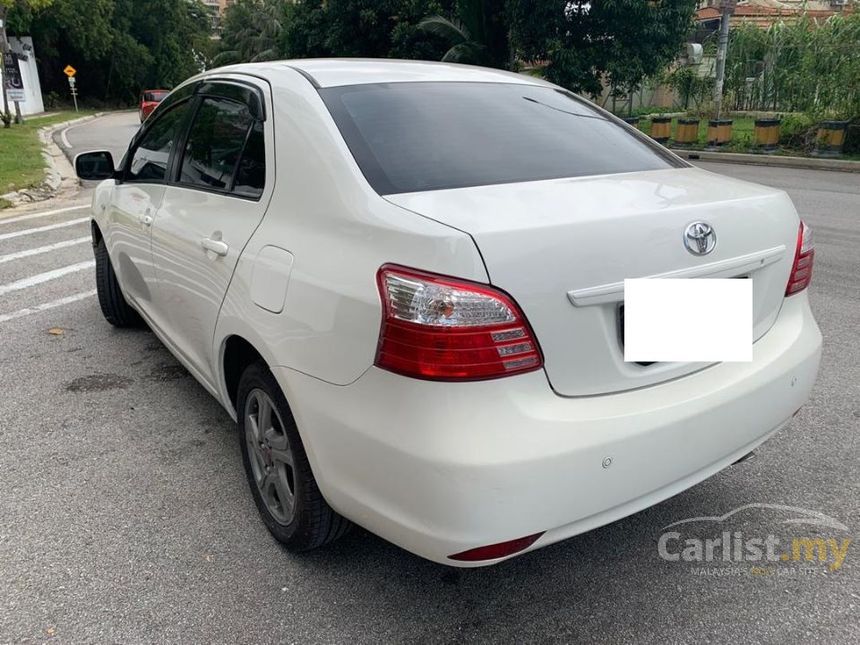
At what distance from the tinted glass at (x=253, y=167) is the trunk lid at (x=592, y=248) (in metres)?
0.74

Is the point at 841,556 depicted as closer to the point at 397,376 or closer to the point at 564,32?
the point at 397,376

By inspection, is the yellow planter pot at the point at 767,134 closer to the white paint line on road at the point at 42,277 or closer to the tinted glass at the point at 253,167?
the white paint line on road at the point at 42,277

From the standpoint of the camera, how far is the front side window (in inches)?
112

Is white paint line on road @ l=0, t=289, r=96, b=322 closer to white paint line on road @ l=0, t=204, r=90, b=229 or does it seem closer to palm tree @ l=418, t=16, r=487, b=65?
white paint line on road @ l=0, t=204, r=90, b=229

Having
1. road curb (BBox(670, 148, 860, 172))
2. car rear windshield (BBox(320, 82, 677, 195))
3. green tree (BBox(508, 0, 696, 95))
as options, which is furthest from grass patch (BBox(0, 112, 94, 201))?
road curb (BBox(670, 148, 860, 172))

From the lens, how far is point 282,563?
8.45 feet

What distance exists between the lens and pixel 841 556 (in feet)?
8.41

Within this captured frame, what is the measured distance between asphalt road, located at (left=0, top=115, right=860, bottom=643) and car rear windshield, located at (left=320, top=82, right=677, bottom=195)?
111 centimetres

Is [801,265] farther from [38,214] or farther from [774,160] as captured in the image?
[774,160]

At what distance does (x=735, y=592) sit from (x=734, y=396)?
27.7 inches

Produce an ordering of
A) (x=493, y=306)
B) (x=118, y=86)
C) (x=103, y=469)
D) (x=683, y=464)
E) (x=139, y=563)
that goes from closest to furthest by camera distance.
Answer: (x=493, y=306), (x=683, y=464), (x=139, y=563), (x=103, y=469), (x=118, y=86)

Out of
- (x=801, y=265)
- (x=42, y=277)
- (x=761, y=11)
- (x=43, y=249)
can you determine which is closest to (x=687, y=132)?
(x=43, y=249)

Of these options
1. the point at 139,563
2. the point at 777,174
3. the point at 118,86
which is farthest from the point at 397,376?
the point at 118,86

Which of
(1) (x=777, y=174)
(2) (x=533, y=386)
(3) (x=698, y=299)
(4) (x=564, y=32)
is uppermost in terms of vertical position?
(4) (x=564, y=32)
